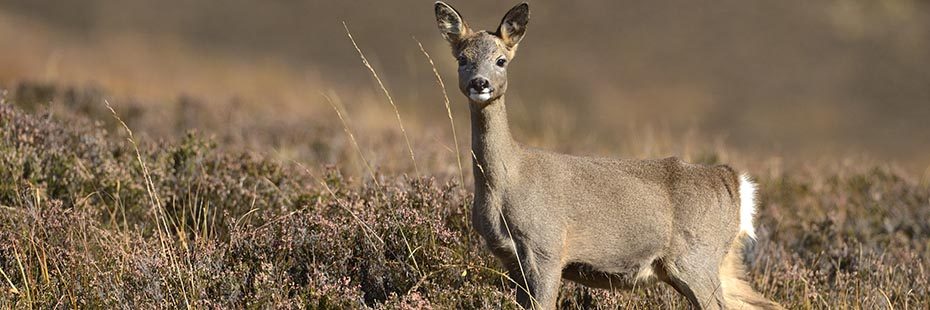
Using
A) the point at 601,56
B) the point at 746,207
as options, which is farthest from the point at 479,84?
the point at 601,56

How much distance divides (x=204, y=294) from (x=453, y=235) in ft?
4.37

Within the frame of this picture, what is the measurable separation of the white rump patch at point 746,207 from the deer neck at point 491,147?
1385 millimetres

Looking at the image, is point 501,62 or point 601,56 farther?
point 601,56

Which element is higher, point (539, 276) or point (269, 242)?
point (539, 276)

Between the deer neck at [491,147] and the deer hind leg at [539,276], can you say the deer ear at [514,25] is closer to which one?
the deer neck at [491,147]

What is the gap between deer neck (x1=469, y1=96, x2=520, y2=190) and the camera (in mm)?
6012

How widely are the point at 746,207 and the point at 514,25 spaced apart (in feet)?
5.22

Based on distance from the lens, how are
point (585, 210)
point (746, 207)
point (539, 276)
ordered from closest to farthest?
point (539, 276)
point (585, 210)
point (746, 207)

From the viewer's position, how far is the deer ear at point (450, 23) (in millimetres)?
6293

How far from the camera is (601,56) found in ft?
144

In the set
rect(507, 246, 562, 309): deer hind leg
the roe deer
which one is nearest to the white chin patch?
the roe deer

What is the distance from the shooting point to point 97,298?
6.12m

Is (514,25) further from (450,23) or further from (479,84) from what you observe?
(479,84)

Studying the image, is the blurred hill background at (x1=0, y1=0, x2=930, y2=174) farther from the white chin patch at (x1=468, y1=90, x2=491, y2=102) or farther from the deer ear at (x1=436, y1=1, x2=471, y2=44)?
the white chin patch at (x1=468, y1=90, x2=491, y2=102)
